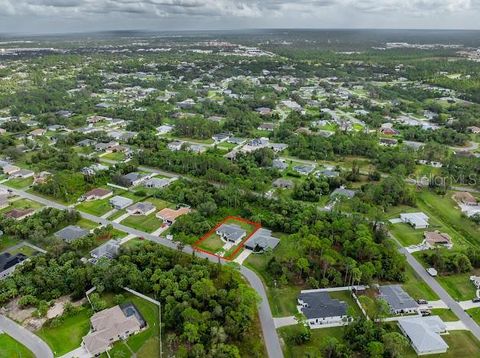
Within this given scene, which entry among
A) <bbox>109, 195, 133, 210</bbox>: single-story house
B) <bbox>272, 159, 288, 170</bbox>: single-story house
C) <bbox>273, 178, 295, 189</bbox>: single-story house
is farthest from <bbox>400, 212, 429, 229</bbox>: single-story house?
<bbox>109, 195, 133, 210</bbox>: single-story house

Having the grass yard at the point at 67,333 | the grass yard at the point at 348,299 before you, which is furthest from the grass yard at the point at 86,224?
the grass yard at the point at 348,299

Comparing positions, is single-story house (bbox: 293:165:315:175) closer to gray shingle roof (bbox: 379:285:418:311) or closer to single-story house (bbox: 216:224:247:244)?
single-story house (bbox: 216:224:247:244)


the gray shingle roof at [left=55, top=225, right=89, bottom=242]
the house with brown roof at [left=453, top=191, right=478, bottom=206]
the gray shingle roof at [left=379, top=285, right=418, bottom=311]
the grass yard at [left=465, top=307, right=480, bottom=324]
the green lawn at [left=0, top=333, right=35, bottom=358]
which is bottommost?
the green lawn at [left=0, top=333, right=35, bottom=358]

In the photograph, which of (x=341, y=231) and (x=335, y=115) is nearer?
(x=341, y=231)

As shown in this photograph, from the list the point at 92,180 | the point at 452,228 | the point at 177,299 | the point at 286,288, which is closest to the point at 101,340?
the point at 177,299

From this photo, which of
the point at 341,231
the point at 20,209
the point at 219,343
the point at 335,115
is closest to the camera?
the point at 219,343

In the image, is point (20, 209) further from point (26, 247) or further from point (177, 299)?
point (177, 299)
